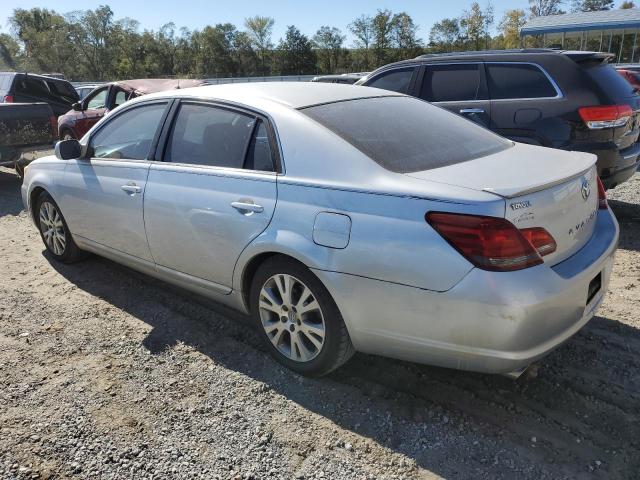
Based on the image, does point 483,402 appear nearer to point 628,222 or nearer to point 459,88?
point 628,222

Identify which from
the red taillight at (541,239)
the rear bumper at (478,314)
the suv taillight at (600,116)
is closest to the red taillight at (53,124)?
the suv taillight at (600,116)

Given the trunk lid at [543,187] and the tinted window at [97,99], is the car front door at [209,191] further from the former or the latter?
the tinted window at [97,99]

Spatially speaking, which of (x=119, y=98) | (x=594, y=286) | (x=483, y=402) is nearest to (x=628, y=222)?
(x=594, y=286)

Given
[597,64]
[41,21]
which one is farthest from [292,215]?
[41,21]

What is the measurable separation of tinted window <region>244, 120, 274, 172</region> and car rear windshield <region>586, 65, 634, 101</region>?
3.87m

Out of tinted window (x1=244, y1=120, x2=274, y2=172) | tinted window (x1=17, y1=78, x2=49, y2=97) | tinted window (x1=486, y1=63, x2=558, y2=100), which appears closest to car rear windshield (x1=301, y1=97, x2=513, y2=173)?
tinted window (x1=244, y1=120, x2=274, y2=172)

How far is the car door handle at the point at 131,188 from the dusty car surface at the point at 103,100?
6.81 metres

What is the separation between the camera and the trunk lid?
2.40 m

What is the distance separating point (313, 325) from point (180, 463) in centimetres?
94

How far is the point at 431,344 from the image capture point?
2.54 metres

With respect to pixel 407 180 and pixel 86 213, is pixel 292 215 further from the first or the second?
pixel 86 213

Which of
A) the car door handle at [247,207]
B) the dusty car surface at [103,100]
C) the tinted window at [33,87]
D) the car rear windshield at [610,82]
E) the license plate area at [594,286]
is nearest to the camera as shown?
the license plate area at [594,286]

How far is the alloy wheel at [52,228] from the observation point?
4852 millimetres

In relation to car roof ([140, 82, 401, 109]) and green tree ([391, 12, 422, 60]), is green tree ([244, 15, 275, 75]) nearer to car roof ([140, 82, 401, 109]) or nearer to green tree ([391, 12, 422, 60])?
green tree ([391, 12, 422, 60])
